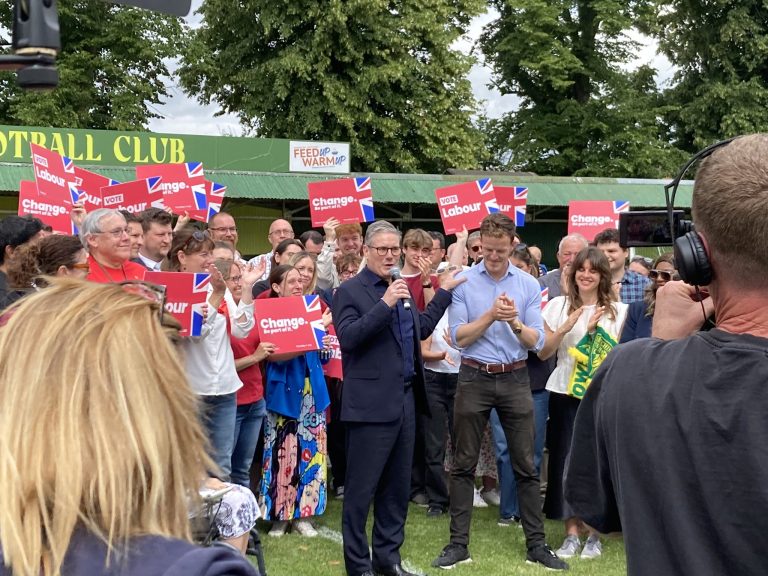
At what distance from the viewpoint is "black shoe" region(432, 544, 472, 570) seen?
629 cm

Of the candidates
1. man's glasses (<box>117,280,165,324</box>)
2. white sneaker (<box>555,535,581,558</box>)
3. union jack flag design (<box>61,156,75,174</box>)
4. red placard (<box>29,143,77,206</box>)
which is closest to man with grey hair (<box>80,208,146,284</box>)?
red placard (<box>29,143,77,206</box>)

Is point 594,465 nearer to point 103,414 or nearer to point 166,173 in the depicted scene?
point 103,414

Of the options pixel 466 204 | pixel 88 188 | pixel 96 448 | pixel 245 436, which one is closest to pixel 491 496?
pixel 245 436

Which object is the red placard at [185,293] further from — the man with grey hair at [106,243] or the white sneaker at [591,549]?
the white sneaker at [591,549]

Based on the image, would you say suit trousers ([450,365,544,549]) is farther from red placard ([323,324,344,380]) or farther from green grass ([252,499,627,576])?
red placard ([323,324,344,380])

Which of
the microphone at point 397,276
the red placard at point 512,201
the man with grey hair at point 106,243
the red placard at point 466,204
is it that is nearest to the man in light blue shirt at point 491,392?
the microphone at point 397,276

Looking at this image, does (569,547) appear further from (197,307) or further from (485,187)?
(485,187)

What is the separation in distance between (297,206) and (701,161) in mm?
21013

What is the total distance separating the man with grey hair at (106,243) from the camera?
5.84m

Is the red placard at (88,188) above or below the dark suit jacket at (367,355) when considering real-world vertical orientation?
above

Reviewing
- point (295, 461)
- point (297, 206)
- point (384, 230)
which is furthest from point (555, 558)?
point (297, 206)

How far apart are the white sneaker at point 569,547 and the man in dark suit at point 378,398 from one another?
1333mm

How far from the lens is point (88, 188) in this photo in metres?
8.04

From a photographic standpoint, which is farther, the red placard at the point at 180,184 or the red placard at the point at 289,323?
the red placard at the point at 180,184
